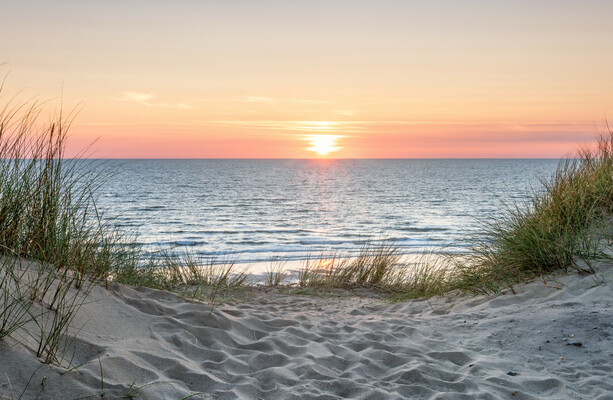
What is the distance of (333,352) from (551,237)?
11.1ft

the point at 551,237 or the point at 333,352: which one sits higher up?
the point at 551,237

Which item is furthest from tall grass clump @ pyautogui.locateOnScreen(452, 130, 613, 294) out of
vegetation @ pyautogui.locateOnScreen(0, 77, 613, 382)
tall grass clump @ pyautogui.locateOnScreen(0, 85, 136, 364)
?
tall grass clump @ pyautogui.locateOnScreen(0, 85, 136, 364)

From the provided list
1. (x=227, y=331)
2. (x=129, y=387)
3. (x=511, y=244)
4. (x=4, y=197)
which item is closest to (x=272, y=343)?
(x=227, y=331)

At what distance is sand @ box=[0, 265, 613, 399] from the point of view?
119 inches

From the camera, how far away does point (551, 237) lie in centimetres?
587

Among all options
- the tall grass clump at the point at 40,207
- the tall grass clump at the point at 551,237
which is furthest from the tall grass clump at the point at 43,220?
the tall grass clump at the point at 551,237

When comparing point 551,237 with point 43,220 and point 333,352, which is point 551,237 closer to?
point 333,352

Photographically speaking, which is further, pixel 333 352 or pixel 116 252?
pixel 116 252

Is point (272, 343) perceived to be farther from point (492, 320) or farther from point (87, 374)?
point (492, 320)

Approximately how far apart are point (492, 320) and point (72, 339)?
11.8 feet

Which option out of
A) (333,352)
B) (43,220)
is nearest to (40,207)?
(43,220)

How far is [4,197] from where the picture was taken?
4016 mm

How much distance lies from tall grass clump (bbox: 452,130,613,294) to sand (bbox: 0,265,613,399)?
37 cm

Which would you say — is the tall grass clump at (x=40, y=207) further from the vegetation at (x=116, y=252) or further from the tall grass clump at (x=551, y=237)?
the tall grass clump at (x=551, y=237)
